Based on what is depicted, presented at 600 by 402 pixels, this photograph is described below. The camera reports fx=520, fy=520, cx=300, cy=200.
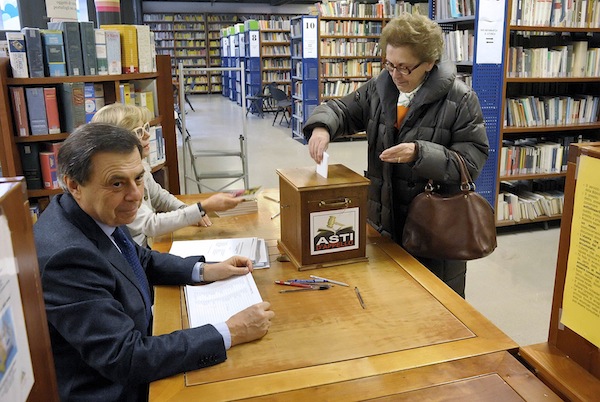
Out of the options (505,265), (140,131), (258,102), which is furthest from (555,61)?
(258,102)

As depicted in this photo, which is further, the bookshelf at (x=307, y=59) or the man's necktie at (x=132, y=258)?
the bookshelf at (x=307, y=59)

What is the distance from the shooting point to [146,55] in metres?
3.78

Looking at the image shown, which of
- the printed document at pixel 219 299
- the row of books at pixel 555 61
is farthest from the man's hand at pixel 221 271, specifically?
the row of books at pixel 555 61

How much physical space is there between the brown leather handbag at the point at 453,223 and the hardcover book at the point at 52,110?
2598 mm

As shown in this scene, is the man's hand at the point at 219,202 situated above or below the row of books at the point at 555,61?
below

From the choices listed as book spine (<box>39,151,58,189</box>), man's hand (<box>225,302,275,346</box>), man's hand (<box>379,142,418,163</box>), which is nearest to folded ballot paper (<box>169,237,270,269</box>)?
man's hand (<box>225,302,275,346</box>)

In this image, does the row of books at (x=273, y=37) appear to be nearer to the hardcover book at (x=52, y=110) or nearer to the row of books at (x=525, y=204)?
the row of books at (x=525, y=204)

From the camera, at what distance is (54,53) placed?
3301 millimetres

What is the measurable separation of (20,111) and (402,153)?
2.62m

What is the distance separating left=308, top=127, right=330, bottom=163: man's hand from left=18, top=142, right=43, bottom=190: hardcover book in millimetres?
2216

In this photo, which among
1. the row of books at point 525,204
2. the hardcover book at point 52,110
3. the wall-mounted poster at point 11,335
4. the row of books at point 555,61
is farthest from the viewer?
the row of books at point 525,204

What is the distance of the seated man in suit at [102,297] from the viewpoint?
1134 mm

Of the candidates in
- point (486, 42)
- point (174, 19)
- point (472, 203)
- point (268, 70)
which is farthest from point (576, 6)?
point (174, 19)

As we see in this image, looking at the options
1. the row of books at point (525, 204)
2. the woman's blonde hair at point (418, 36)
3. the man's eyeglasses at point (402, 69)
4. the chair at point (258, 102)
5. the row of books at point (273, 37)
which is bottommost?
the row of books at point (525, 204)
